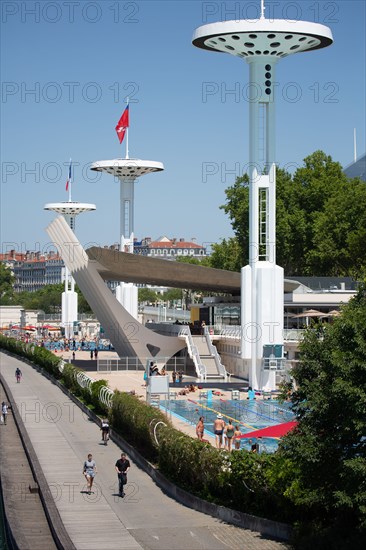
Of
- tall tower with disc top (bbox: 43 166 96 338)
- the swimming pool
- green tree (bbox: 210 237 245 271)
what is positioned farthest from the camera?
tall tower with disc top (bbox: 43 166 96 338)

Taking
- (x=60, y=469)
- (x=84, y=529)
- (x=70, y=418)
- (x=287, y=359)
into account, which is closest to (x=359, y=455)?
Result: (x=84, y=529)

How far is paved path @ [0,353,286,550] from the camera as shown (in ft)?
59.6

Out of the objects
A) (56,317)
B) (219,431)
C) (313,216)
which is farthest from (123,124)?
(56,317)

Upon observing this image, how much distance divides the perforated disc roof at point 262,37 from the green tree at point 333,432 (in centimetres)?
2496

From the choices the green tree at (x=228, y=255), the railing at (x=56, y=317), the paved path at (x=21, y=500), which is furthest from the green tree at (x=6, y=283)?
the paved path at (x=21, y=500)

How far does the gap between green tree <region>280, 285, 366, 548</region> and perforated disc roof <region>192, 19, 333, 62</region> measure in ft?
81.9

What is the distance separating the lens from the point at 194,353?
50.3 meters

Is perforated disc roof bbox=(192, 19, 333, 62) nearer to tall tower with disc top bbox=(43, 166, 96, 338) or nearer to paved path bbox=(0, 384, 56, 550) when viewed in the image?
paved path bbox=(0, 384, 56, 550)

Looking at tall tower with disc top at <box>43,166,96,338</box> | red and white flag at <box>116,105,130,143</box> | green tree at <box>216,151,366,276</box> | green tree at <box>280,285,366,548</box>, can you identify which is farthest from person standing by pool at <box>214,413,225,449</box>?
tall tower with disc top at <box>43,166,96,338</box>

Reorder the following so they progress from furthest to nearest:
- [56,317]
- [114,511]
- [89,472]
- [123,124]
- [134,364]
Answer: [56,317]
[123,124]
[134,364]
[89,472]
[114,511]

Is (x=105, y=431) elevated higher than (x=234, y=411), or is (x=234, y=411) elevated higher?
(x=234, y=411)

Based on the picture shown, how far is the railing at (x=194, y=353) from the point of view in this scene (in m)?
48.8

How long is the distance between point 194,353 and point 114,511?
1170 inches

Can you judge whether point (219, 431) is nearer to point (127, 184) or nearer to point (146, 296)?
point (127, 184)
